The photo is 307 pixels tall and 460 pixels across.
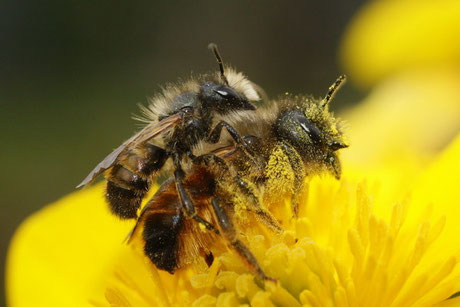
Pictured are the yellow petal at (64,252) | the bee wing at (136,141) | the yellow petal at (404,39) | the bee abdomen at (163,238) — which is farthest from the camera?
the yellow petal at (404,39)

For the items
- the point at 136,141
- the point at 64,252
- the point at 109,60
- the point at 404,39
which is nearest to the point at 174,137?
the point at 136,141

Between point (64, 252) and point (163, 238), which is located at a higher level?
point (64, 252)

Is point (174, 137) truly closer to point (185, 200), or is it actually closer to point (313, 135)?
point (185, 200)

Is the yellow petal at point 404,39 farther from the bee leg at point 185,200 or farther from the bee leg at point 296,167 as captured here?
the bee leg at point 185,200

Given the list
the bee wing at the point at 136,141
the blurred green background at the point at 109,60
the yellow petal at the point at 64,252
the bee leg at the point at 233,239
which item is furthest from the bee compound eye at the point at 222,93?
the blurred green background at the point at 109,60

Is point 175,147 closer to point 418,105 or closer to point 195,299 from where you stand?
point 195,299

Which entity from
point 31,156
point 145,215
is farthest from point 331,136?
point 31,156

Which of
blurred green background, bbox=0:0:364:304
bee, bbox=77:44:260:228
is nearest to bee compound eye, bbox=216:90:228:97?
bee, bbox=77:44:260:228
